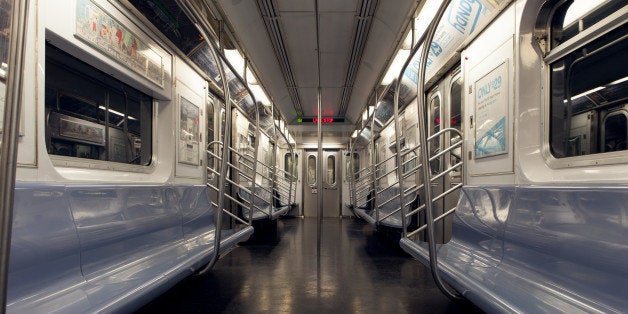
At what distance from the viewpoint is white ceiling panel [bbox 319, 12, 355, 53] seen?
166 inches

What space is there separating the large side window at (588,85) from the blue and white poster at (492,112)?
36 centimetres

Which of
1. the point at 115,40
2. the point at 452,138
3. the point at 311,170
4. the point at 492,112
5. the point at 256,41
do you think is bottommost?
the point at 311,170

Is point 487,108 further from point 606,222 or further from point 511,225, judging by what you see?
point 606,222

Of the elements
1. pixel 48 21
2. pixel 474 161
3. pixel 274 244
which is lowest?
pixel 274 244

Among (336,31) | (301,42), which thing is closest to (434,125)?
(336,31)

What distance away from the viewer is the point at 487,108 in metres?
2.71

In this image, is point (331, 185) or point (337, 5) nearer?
point (337, 5)

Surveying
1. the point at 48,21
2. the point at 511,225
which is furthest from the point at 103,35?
the point at 511,225

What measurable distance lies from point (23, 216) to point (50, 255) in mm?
214

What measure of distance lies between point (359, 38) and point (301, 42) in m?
0.83

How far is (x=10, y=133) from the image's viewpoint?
0.69 m

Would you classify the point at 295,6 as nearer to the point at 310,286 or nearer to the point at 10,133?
the point at 310,286

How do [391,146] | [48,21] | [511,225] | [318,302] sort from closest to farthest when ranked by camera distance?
[48,21], [511,225], [318,302], [391,146]

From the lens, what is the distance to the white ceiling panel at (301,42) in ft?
14.0
